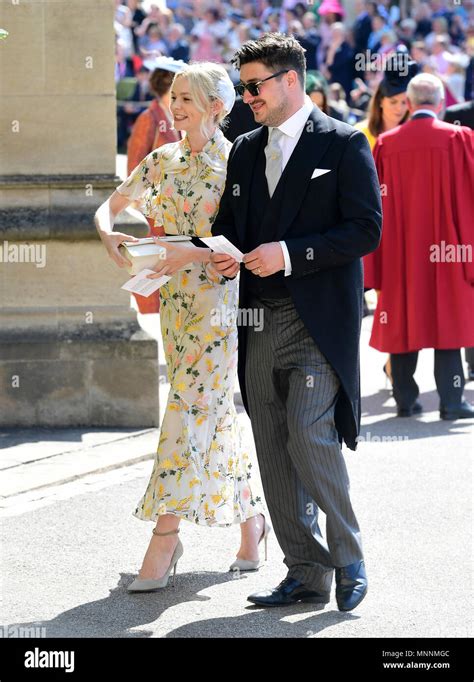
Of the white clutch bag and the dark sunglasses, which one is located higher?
the dark sunglasses

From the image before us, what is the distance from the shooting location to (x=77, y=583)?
554cm

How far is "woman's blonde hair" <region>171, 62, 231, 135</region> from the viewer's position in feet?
17.9

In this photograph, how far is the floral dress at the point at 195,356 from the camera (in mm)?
5508

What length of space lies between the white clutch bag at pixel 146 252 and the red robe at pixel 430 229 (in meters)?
4.44

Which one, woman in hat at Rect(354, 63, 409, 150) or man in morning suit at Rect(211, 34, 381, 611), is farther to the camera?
woman in hat at Rect(354, 63, 409, 150)

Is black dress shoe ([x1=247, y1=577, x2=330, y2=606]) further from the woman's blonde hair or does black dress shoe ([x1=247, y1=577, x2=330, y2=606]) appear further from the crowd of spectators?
the crowd of spectators

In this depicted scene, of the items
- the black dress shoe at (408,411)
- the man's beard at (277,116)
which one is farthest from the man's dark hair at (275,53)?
the black dress shoe at (408,411)

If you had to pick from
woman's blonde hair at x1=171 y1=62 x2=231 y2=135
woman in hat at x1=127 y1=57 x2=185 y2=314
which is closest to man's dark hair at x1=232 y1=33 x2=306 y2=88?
woman's blonde hair at x1=171 y1=62 x2=231 y2=135

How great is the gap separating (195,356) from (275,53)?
1.22 metres

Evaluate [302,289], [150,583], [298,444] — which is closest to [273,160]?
[302,289]

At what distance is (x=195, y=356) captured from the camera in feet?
18.3

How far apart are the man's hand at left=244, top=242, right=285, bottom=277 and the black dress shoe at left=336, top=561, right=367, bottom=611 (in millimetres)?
1082

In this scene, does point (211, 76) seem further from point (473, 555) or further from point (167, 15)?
point (167, 15)
